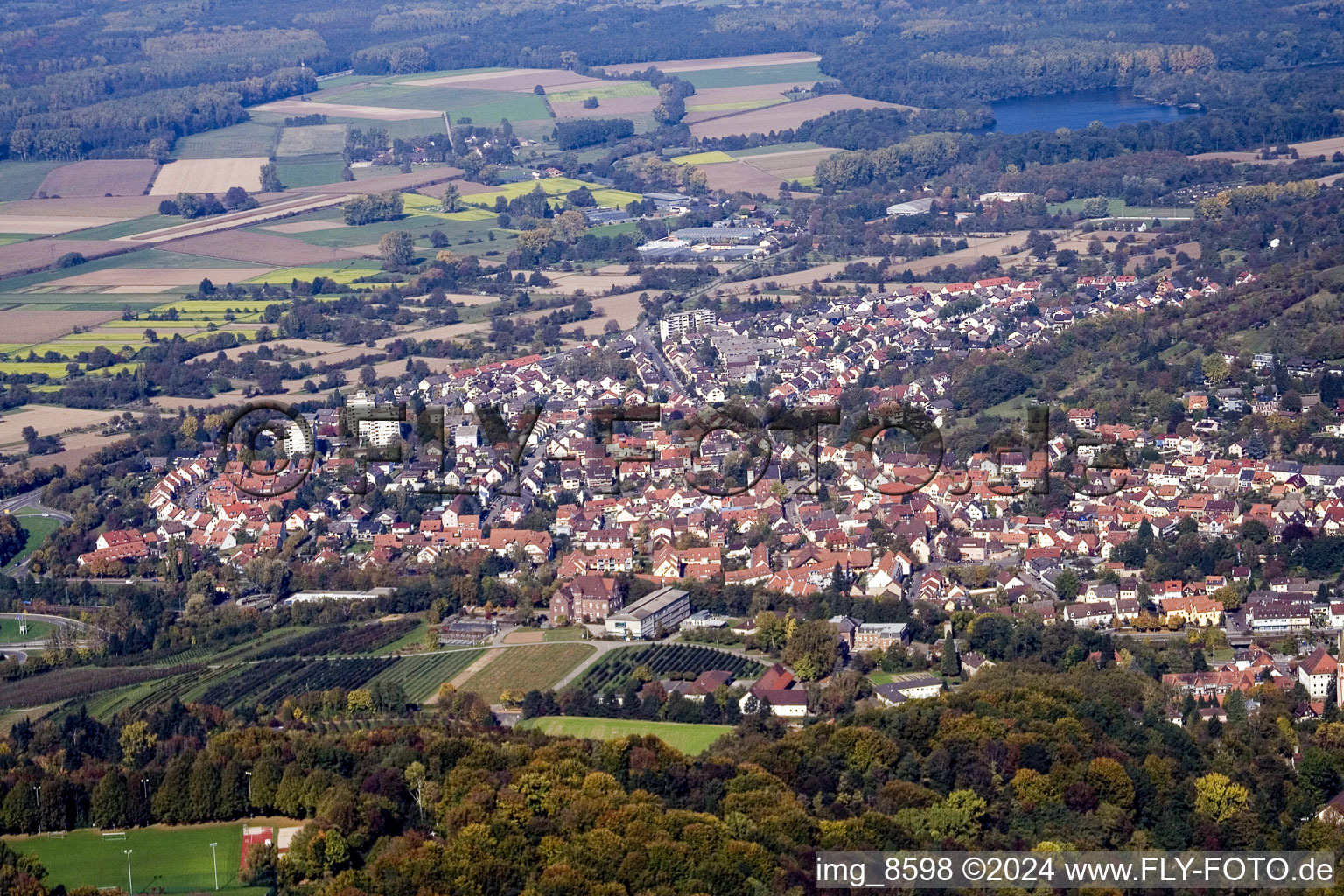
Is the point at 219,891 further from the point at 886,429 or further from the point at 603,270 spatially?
the point at 603,270

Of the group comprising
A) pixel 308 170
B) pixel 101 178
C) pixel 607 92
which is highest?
pixel 607 92

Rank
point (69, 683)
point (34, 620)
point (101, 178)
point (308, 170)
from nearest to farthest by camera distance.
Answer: point (69, 683) → point (34, 620) → point (101, 178) → point (308, 170)

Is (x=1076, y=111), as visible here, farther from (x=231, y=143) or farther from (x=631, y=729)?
(x=631, y=729)

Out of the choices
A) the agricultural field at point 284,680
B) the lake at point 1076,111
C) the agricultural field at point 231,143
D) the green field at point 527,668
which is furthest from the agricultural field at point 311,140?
the green field at point 527,668

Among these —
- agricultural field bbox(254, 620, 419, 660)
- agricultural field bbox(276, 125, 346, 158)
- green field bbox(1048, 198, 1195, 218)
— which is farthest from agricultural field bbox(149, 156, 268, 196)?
agricultural field bbox(254, 620, 419, 660)

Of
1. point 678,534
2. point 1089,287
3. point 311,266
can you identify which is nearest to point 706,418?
point 678,534

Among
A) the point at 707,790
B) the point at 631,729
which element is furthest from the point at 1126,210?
the point at 707,790
